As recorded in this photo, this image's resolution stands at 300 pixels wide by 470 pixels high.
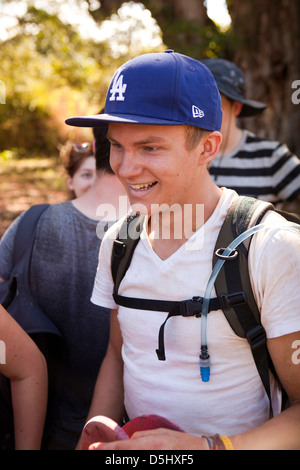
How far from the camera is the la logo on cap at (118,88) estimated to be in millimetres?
1770

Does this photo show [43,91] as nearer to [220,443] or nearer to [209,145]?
[209,145]

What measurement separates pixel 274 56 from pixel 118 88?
18.6ft

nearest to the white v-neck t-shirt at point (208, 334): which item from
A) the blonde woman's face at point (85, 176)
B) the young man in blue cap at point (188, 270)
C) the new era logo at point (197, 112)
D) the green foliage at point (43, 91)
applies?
the young man in blue cap at point (188, 270)

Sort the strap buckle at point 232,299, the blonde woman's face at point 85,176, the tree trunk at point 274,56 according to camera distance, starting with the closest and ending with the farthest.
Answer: the strap buckle at point 232,299, the blonde woman's face at point 85,176, the tree trunk at point 274,56

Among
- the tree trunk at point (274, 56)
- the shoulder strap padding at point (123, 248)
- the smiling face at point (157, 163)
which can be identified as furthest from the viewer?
the tree trunk at point (274, 56)

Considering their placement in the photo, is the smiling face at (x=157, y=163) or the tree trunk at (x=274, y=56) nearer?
the smiling face at (x=157, y=163)

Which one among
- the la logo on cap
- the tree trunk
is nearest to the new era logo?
the la logo on cap

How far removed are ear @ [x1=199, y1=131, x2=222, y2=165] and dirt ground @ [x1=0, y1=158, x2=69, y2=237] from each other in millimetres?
7241

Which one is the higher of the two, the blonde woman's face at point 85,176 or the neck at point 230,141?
the neck at point 230,141

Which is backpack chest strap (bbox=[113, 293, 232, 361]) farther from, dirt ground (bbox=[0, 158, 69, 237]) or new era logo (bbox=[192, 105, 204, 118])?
dirt ground (bbox=[0, 158, 69, 237])

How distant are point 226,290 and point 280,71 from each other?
5.88 m

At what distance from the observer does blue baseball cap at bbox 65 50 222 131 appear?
1.71 meters

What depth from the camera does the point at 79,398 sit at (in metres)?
2.82

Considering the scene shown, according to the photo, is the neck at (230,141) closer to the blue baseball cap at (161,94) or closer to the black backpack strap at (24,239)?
the black backpack strap at (24,239)
